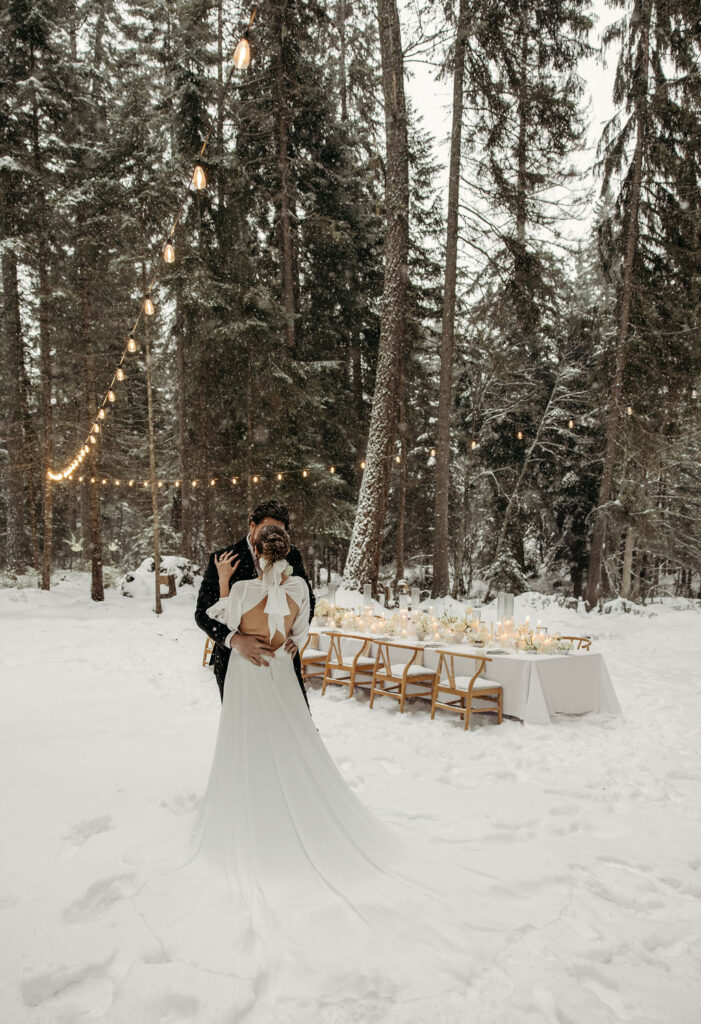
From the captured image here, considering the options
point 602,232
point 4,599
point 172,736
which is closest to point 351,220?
point 602,232

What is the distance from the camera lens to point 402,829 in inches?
158

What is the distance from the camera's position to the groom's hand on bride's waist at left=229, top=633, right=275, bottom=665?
133 inches

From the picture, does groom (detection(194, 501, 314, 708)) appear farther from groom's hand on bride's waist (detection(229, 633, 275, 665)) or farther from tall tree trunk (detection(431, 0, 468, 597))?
tall tree trunk (detection(431, 0, 468, 597))

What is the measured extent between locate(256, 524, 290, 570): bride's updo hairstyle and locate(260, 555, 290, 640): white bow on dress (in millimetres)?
30

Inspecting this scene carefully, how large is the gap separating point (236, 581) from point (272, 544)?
15.5 inches

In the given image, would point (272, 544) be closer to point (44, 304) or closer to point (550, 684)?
point (550, 684)

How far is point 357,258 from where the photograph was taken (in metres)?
20.6

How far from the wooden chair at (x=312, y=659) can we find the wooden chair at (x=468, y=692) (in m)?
1.82

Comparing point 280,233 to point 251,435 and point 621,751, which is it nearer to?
point 251,435

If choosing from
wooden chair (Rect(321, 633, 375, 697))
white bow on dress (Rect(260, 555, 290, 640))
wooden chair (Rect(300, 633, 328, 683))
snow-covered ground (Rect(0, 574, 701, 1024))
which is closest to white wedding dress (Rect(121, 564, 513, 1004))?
white bow on dress (Rect(260, 555, 290, 640))

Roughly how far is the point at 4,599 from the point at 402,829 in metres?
14.6

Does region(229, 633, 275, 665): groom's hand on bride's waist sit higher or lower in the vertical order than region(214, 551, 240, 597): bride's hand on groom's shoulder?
lower

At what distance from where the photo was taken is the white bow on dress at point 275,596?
11.0 feet

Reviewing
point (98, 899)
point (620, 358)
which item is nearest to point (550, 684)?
point (98, 899)
